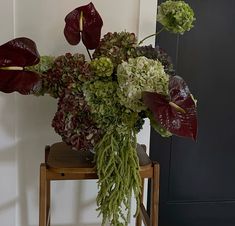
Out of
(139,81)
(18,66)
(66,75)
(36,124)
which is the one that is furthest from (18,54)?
(36,124)

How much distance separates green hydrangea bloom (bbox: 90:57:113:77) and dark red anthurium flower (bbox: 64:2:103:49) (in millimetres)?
136

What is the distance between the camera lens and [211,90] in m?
1.77

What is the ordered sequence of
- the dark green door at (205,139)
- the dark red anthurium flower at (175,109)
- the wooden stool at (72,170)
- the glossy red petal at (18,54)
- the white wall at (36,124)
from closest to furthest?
the dark red anthurium flower at (175,109) → the glossy red petal at (18,54) → the wooden stool at (72,170) → the white wall at (36,124) → the dark green door at (205,139)

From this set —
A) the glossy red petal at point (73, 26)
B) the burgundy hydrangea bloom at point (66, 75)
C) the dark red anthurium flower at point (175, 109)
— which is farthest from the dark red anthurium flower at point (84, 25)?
the dark red anthurium flower at point (175, 109)

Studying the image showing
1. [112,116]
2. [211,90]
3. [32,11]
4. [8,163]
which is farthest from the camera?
[211,90]

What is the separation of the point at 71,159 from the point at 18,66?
40 centimetres

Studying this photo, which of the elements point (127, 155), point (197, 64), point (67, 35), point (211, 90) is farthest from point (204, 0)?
point (127, 155)

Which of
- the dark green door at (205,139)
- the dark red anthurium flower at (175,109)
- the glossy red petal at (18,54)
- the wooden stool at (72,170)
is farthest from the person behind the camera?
the dark green door at (205,139)

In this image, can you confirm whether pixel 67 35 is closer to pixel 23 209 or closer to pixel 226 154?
pixel 23 209

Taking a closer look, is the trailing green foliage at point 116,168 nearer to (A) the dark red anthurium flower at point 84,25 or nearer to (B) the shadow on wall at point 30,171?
(A) the dark red anthurium flower at point 84,25

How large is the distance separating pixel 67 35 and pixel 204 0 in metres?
0.75

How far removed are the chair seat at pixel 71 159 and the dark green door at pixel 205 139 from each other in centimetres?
46

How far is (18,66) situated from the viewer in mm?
1165

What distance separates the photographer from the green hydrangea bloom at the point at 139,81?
3.65 feet
